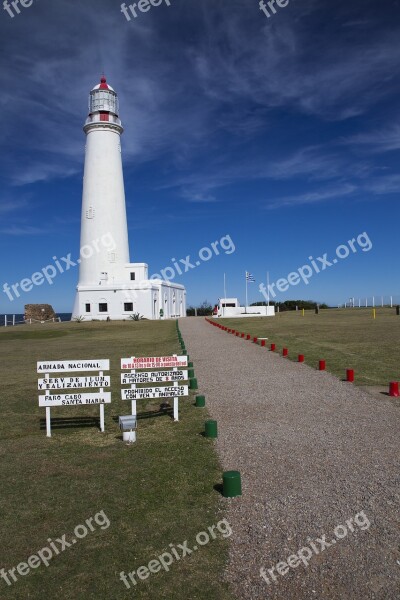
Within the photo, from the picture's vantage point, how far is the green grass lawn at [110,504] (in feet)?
13.1

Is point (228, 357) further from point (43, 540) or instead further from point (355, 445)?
point (43, 540)

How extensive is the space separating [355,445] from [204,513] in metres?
2.99

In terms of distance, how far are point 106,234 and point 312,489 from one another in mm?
44364

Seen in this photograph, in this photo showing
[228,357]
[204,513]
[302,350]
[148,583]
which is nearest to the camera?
[148,583]

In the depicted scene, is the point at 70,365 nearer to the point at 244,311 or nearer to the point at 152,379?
the point at 152,379

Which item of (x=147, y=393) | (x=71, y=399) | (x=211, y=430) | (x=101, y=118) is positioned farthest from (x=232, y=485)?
(x=101, y=118)

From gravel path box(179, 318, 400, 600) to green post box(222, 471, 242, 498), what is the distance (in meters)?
0.10

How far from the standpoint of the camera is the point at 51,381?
331 inches

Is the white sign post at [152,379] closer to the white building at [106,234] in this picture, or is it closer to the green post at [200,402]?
the green post at [200,402]

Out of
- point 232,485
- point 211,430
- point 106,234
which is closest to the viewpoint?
→ point 232,485

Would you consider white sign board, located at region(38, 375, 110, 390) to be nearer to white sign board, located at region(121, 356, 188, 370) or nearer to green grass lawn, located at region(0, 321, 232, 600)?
white sign board, located at region(121, 356, 188, 370)

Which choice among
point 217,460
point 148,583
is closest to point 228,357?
point 217,460

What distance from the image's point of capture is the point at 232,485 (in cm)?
535

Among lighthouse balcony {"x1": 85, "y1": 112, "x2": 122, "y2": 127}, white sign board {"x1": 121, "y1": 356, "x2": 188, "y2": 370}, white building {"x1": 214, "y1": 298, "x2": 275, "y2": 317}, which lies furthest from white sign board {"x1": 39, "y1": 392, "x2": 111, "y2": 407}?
white building {"x1": 214, "y1": 298, "x2": 275, "y2": 317}
